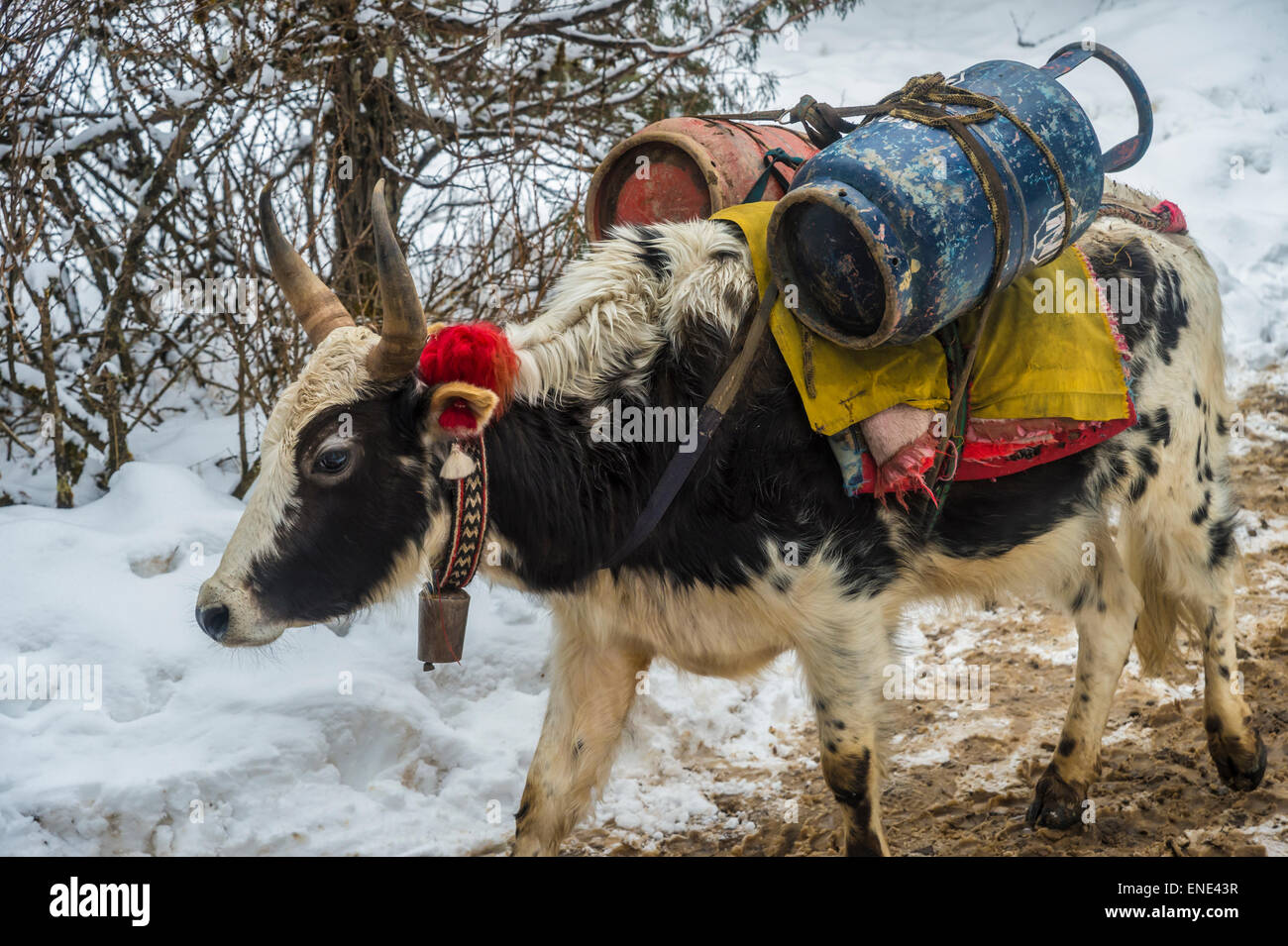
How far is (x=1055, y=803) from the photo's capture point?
10.8 feet

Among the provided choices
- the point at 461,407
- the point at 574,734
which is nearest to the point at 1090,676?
the point at 574,734

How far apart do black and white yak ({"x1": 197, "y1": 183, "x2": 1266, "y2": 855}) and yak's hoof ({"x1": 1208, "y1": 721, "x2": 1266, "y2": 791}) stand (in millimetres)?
833

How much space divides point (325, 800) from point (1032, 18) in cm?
909

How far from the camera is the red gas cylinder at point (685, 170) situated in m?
3.01

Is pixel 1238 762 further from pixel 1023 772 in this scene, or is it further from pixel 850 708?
pixel 850 708

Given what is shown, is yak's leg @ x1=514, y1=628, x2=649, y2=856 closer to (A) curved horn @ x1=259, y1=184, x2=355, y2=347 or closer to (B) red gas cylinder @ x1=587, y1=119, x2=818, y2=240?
(A) curved horn @ x1=259, y1=184, x2=355, y2=347

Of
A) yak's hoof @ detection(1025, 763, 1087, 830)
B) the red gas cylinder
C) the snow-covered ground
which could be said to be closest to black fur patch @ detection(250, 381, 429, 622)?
the snow-covered ground

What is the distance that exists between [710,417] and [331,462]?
2.70ft

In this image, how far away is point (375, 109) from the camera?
5.12 m

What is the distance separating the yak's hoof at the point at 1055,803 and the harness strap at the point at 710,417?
1658 millimetres

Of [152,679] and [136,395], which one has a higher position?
[136,395]

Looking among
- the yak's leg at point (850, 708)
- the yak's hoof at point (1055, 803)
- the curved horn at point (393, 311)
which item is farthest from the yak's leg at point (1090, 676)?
the curved horn at point (393, 311)

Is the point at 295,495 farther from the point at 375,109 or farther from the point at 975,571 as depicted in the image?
the point at 375,109
